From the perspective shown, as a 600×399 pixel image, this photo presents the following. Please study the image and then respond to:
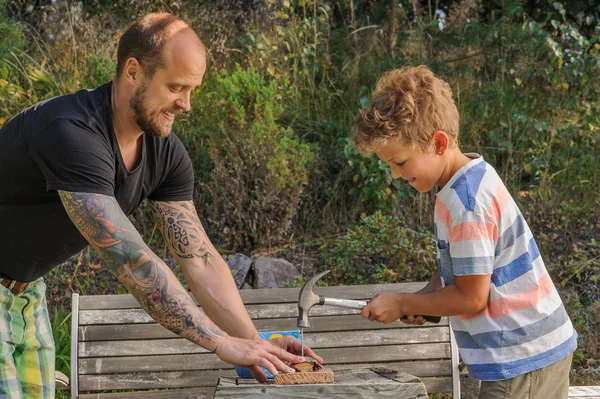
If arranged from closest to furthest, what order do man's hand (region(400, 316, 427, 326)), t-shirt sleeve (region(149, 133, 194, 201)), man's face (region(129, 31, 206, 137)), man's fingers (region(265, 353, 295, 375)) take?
man's fingers (region(265, 353, 295, 375)) → man's face (region(129, 31, 206, 137)) → man's hand (region(400, 316, 427, 326)) → t-shirt sleeve (region(149, 133, 194, 201))

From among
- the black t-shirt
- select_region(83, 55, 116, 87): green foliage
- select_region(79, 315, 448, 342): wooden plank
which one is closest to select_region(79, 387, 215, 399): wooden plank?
select_region(79, 315, 448, 342): wooden plank

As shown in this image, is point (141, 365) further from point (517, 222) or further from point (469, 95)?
point (469, 95)

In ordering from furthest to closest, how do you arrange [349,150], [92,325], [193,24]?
[193,24]
[349,150]
[92,325]

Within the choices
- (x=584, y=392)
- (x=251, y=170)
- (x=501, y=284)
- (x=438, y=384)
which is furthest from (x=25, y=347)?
(x=251, y=170)

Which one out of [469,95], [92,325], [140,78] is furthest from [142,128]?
[469,95]

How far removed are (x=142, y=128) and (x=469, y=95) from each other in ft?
14.4

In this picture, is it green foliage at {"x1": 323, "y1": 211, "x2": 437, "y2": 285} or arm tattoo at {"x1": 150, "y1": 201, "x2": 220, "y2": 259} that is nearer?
arm tattoo at {"x1": 150, "y1": 201, "x2": 220, "y2": 259}

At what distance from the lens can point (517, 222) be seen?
2.65m

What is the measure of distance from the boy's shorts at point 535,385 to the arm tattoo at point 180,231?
126 cm

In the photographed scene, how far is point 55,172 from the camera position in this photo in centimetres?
252

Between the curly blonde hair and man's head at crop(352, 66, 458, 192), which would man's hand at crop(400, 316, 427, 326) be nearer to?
man's head at crop(352, 66, 458, 192)

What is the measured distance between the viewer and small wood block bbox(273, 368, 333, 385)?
2.45m

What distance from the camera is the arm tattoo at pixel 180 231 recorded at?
10.5ft

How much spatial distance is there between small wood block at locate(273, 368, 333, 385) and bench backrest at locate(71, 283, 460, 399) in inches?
50.2
